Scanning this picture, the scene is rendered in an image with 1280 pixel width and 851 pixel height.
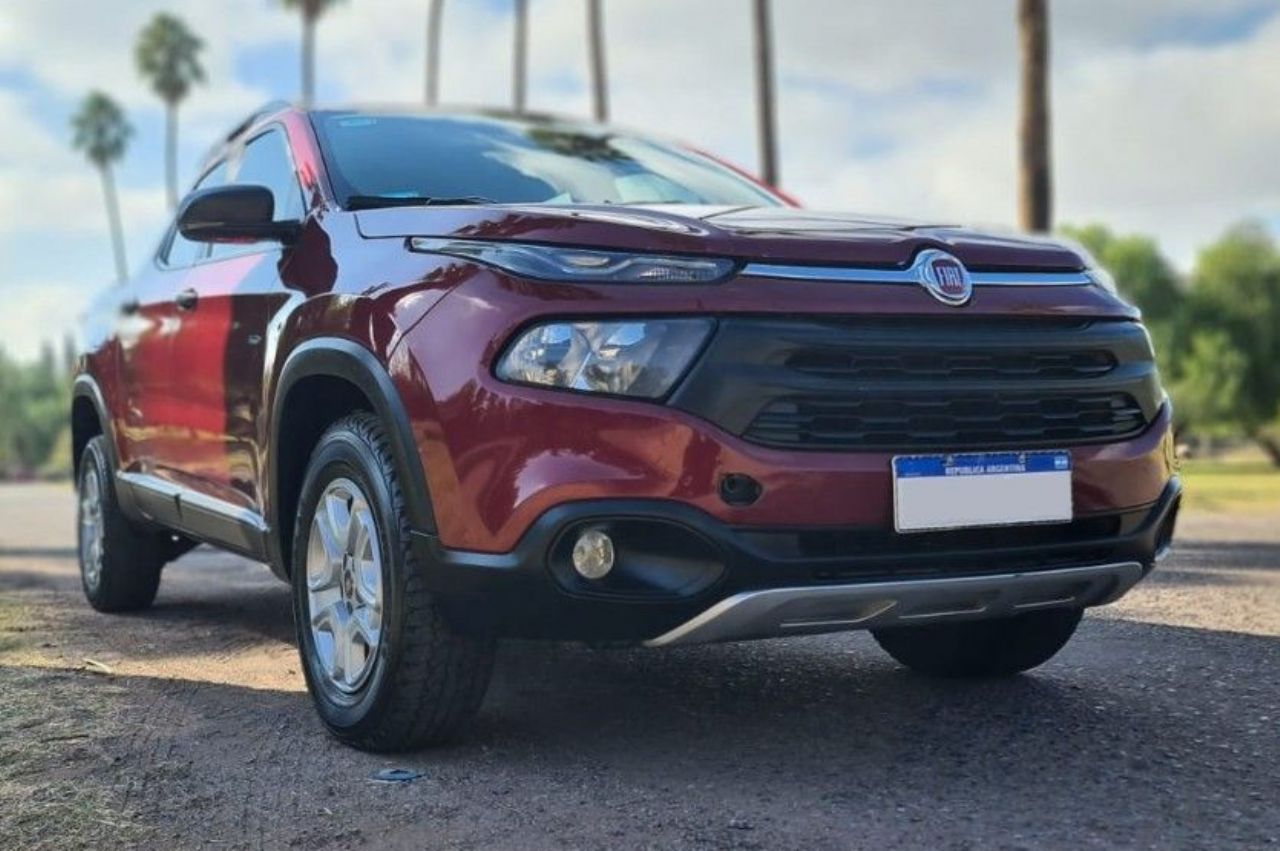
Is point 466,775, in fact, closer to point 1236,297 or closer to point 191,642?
point 191,642

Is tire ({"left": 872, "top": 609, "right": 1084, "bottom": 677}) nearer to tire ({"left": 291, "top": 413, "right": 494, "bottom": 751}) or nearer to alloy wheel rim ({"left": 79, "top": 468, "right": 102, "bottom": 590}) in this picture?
tire ({"left": 291, "top": 413, "right": 494, "bottom": 751})

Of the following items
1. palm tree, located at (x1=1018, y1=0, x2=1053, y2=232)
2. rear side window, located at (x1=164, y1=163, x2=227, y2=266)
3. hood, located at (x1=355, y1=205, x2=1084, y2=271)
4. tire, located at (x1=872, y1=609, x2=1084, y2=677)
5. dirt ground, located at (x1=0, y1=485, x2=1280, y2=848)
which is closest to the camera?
dirt ground, located at (x1=0, y1=485, x2=1280, y2=848)

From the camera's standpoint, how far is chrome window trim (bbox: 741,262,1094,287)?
10.8 ft

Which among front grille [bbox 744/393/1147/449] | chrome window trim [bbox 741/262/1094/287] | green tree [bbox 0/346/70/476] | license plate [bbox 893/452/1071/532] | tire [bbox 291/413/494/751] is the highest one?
chrome window trim [bbox 741/262/1094/287]

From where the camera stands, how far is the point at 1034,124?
1445 centimetres

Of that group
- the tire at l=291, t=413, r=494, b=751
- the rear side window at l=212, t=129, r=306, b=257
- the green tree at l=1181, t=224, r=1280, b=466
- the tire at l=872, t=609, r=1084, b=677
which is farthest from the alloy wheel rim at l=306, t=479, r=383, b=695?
the green tree at l=1181, t=224, r=1280, b=466

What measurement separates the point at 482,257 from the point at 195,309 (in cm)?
203

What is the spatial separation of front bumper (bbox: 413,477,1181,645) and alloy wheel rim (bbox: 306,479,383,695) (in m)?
0.36

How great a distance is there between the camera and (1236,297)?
57562 millimetres

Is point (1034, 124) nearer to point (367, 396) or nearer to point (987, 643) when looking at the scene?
point (987, 643)

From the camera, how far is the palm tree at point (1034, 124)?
1434 centimetres

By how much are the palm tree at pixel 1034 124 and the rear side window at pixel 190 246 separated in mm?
10110

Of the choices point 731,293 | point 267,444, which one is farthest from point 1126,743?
point 267,444

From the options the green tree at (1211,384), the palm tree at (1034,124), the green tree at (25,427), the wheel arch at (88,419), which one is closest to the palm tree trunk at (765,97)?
the palm tree at (1034,124)
